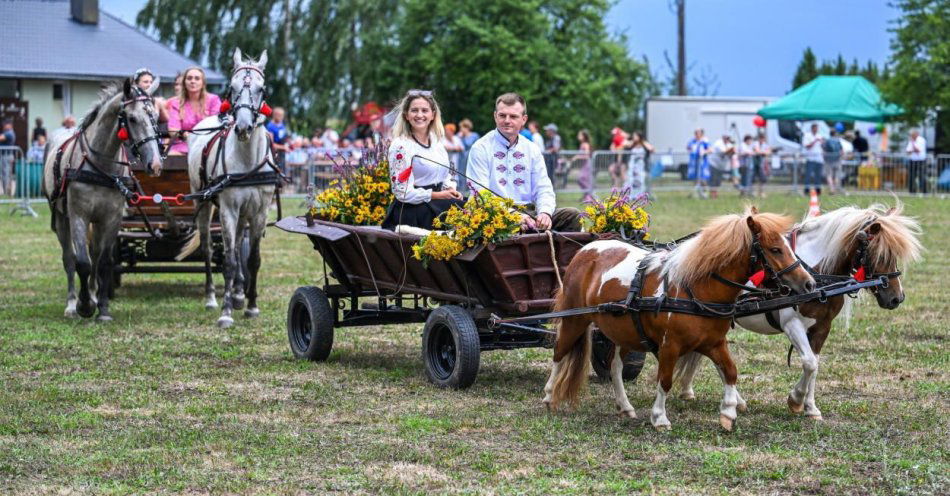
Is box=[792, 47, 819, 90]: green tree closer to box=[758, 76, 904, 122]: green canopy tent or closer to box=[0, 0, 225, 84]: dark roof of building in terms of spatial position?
box=[758, 76, 904, 122]: green canopy tent

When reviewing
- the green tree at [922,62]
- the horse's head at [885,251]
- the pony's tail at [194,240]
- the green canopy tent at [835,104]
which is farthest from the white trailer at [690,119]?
the horse's head at [885,251]

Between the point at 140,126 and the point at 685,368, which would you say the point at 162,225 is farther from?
the point at 685,368

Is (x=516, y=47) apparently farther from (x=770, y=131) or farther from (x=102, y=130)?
(x=102, y=130)

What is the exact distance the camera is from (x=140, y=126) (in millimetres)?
10328

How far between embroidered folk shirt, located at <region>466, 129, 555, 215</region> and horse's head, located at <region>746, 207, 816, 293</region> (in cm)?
205

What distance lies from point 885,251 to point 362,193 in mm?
3576

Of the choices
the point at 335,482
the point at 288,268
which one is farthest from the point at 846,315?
the point at 288,268

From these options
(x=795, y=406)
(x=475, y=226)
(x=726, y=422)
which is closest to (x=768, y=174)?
(x=795, y=406)

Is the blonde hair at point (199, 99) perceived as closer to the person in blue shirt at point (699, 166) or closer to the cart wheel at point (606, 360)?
the cart wheel at point (606, 360)

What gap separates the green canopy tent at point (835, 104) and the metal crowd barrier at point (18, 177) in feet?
65.1

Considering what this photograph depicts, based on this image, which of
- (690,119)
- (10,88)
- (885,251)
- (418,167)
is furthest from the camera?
(690,119)

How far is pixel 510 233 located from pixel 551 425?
4.00 ft

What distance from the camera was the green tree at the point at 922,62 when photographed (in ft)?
103

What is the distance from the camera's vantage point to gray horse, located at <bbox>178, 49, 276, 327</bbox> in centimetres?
1038
